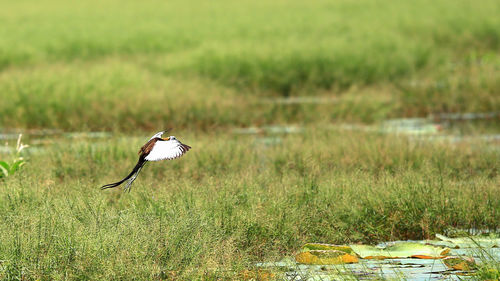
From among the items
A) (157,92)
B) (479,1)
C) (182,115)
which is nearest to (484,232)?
(182,115)

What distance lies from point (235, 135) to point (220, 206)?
5.60 meters

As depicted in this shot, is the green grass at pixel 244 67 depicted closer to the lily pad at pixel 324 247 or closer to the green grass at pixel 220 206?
the green grass at pixel 220 206

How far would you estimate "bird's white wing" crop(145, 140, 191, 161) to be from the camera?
177 inches

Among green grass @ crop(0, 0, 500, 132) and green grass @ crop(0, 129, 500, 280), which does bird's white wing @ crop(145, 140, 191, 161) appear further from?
green grass @ crop(0, 0, 500, 132)

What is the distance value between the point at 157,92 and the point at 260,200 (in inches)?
285

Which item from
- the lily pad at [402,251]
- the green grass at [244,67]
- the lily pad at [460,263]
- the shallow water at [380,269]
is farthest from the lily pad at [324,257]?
the green grass at [244,67]

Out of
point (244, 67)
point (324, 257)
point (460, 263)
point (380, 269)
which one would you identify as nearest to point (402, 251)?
point (460, 263)

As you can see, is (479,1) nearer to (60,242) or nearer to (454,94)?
(454,94)

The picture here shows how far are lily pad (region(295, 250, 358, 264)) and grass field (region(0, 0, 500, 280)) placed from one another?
26 cm

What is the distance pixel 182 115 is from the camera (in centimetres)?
1245

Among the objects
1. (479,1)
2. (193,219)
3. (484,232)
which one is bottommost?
(484,232)

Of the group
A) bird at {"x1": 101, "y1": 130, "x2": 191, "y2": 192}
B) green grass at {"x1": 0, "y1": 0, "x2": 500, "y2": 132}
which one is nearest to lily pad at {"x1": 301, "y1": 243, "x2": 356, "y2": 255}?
bird at {"x1": 101, "y1": 130, "x2": 191, "y2": 192}

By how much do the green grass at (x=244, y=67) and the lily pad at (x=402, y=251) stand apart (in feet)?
18.4

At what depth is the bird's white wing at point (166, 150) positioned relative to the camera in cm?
449
